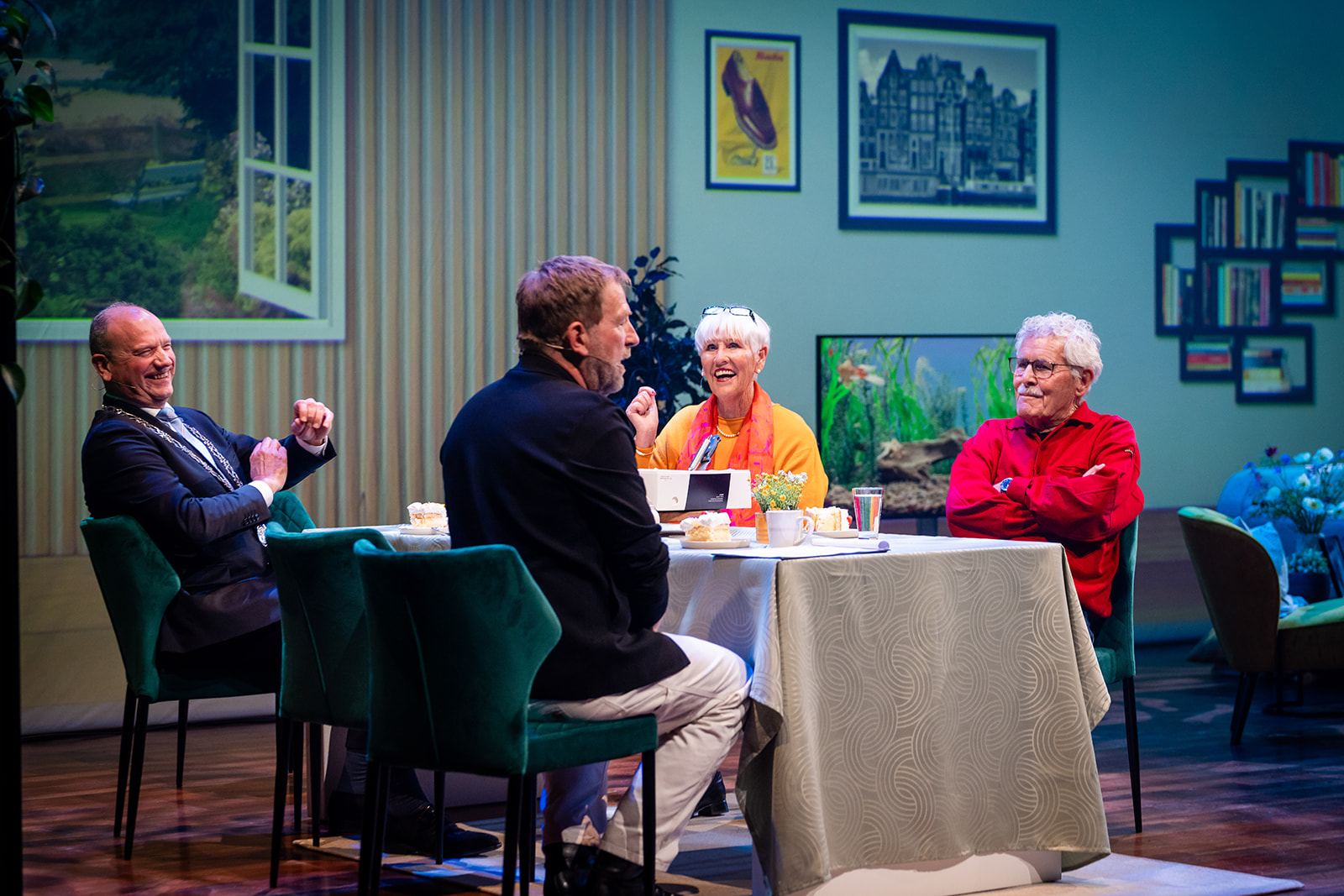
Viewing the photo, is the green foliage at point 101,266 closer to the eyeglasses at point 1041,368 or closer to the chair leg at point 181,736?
the chair leg at point 181,736

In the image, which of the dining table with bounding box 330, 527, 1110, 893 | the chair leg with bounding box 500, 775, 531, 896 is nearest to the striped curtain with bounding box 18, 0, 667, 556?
the dining table with bounding box 330, 527, 1110, 893

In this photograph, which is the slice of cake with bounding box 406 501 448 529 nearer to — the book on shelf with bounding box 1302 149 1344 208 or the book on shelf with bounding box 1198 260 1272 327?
the book on shelf with bounding box 1198 260 1272 327

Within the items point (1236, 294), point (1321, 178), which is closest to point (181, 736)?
point (1236, 294)

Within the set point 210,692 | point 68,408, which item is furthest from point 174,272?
point 210,692

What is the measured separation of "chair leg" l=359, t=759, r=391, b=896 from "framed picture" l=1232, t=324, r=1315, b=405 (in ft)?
19.0

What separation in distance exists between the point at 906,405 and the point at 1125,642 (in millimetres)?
2970

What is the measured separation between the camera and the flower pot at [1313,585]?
5.46m

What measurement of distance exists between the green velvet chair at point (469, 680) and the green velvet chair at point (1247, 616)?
9.07 feet

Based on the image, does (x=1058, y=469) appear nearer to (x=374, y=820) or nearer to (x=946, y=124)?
(x=374, y=820)

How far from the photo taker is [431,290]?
6.00 meters

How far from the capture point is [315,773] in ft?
12.0

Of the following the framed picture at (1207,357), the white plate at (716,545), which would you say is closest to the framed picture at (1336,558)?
the framed picture at (1207,357)

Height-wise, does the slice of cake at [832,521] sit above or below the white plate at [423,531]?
above

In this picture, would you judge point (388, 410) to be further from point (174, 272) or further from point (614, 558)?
point (614, 558)
